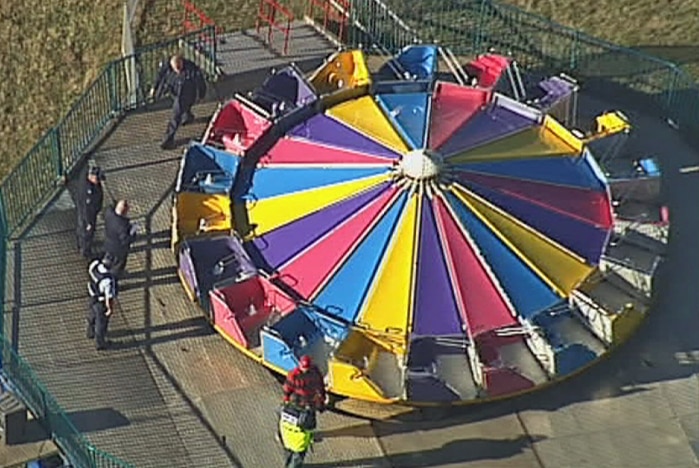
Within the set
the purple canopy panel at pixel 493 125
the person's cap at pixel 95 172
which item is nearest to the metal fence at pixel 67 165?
the person's cap at pixel 95 172

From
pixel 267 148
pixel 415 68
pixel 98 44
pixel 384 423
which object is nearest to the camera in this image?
pixel 384 423

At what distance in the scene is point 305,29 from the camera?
122ft

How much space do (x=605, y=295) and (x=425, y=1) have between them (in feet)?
42.4

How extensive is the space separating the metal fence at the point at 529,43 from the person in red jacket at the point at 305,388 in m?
12.7

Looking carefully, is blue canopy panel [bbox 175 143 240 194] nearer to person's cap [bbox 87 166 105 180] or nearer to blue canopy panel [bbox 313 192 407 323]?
person's cap [bbox 87 166 105 180]

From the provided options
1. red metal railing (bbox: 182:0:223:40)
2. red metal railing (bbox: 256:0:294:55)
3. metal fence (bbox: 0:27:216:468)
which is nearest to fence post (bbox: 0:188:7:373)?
metal fence (bbox: 0:27:216:468)

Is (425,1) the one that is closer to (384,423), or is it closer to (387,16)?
(387,16)

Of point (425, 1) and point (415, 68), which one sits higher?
point (425, 1)

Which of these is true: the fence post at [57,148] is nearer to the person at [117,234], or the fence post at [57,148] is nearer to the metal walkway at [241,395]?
the metal walkway at [241,395]

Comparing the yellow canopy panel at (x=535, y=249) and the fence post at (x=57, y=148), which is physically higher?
the fence post at (x=57, y=148)

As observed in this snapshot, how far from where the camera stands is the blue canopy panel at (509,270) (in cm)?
2819

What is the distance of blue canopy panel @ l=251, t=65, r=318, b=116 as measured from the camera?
32.2 metres

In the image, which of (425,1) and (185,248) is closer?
(185,248)

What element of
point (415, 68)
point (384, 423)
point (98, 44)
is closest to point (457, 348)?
point (384, 423)
